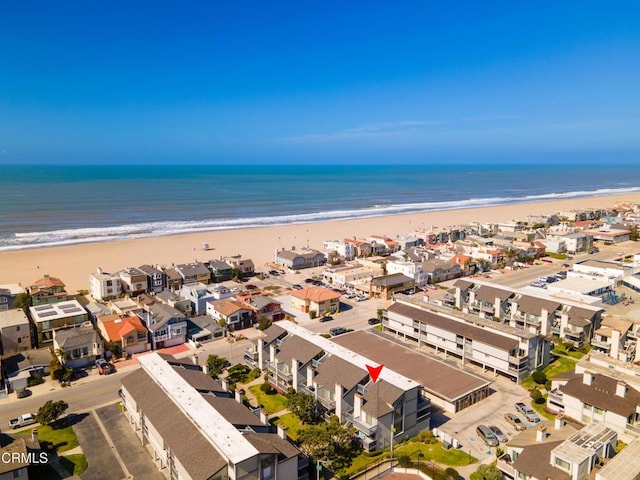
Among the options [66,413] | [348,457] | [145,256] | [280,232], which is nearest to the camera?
[348,457]

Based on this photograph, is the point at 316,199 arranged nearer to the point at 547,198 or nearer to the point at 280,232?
the point at 280,232

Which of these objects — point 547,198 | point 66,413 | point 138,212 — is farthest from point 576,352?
point 547,198

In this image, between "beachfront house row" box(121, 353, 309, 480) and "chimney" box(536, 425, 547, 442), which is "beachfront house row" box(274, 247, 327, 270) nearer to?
"beachfront house row" box(121, 353, 309, 480)

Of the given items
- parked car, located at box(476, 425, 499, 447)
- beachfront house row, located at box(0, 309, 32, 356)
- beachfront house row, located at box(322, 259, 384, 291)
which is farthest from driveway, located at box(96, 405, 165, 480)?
beachfront house row, located at box(322, 259, 384, 291)

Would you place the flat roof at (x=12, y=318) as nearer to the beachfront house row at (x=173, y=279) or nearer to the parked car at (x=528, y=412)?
the beachfront house row at (x=173, y=279)

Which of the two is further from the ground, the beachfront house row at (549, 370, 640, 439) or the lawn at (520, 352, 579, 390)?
the beachfront house row at (549, 370, 640, 439)
